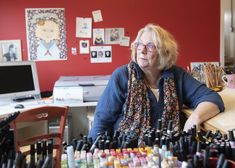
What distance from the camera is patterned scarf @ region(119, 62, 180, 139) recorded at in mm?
1906

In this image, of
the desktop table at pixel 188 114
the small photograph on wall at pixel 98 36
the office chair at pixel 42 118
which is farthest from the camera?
the small photograph on wall at pixel 98 36

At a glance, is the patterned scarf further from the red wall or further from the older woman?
the red wall

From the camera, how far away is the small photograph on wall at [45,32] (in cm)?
356

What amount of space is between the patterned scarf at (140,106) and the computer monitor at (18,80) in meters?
1.60

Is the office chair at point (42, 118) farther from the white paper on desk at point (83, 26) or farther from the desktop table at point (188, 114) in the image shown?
the white paper on desk at point (83, 26)

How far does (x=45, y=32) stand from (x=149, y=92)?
1.95 m

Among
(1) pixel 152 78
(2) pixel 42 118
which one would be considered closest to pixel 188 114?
(1) pixel 152 78

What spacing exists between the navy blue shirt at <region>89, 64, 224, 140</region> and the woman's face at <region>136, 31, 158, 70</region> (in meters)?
0.05

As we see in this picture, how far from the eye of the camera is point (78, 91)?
10.2 ft

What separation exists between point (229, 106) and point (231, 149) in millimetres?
993

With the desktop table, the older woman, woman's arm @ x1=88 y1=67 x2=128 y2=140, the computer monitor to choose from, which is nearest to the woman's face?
the older woman

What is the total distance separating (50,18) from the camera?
11.7 feet

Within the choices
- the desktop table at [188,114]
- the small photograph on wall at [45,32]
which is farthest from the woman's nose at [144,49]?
the small photograph on wall at [45,32]

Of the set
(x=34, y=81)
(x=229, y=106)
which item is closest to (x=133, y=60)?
(x=229, y=106)
